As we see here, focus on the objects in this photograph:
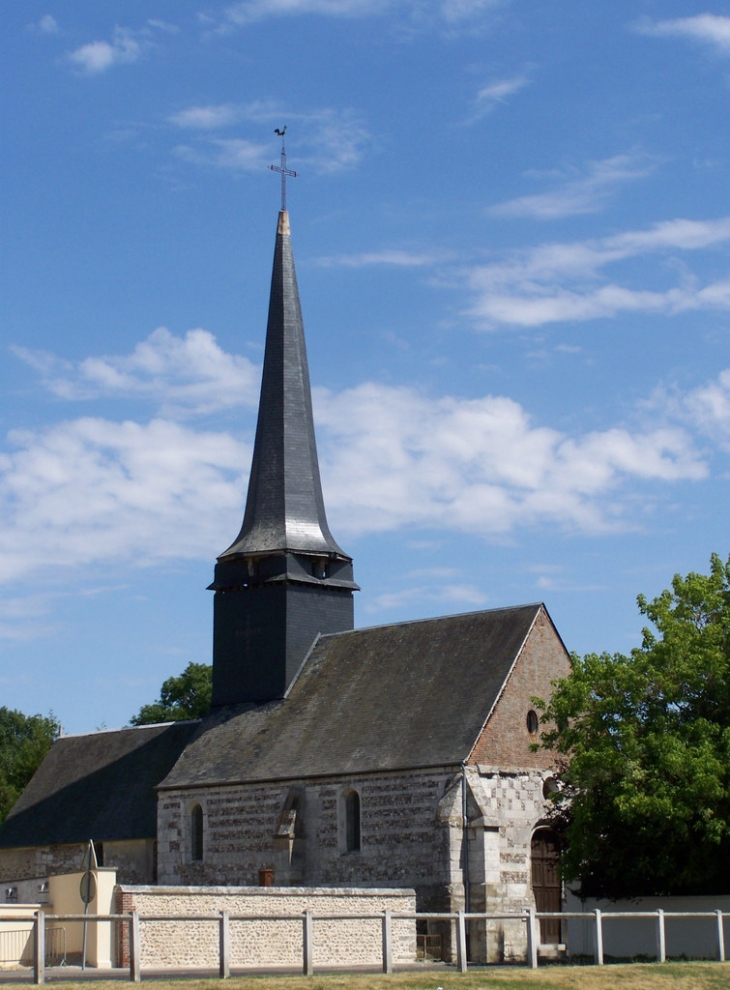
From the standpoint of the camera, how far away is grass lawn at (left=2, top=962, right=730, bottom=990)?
18.5 meters

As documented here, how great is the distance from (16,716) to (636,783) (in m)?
63.0

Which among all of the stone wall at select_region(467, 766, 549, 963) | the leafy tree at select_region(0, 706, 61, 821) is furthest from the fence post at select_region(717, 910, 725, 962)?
the leafy tree at select_region(0, 706, 61, 821)

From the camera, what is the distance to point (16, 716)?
85.4 m

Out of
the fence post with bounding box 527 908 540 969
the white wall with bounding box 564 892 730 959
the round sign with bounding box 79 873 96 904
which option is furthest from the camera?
the white wall with bounding box 564 892 730 959

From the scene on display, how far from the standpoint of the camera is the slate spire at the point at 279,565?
130 feet

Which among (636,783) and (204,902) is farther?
(636,783)

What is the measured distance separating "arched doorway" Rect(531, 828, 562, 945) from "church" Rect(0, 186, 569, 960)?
0.05m

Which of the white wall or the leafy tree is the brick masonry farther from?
the leafy tree

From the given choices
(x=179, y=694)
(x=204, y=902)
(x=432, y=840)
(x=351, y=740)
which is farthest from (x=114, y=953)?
(x=179, y=694)

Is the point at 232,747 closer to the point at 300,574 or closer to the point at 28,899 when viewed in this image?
the point at 300,574

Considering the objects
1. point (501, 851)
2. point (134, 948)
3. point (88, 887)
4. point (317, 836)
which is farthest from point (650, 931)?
point (134, 948)

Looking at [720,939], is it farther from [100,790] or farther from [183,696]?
[183,696]

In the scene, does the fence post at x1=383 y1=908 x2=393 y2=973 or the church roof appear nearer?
the fence post at x1=383 y1=908 x2=393 y2=973

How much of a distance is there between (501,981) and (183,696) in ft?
149
